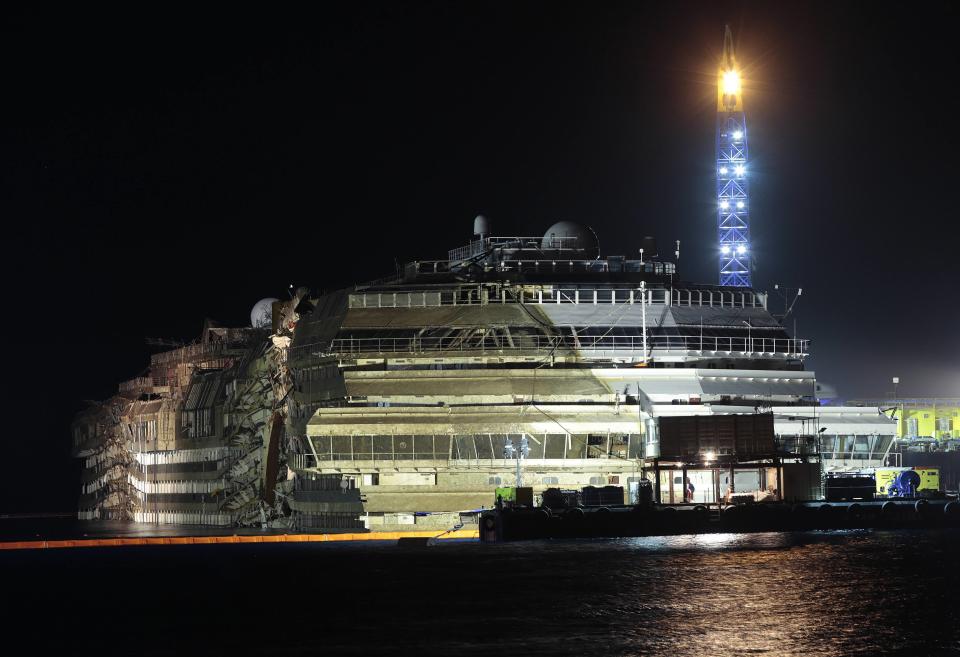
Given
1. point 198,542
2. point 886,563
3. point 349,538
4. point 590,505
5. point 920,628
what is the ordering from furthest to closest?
point 198,542, point 349,538, point 590,505, point 886,563, point 920,628

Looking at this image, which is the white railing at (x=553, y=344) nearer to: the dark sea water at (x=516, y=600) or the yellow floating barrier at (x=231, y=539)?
the yellow floating barrier at (x=231, y=539)

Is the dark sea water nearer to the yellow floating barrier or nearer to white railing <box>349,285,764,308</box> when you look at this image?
the yellow floating barrier

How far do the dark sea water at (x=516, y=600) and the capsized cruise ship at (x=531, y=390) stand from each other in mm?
13308

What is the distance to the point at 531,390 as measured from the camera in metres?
177

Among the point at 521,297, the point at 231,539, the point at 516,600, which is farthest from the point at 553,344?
the point at 516,600

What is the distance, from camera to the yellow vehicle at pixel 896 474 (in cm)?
18600

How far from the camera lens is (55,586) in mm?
138125

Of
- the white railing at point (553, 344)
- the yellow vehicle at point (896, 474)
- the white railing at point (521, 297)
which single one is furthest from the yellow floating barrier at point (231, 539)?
the yellow vehicle at point (896, 474)

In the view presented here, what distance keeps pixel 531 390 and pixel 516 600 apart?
63.9 meters

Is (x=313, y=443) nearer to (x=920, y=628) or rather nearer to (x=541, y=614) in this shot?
(x=541, y=614)

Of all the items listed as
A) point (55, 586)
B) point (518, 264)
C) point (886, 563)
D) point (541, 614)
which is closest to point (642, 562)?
point (886, 563)

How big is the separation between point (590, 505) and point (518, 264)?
36.9 m

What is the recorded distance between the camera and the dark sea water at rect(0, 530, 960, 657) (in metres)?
97.9

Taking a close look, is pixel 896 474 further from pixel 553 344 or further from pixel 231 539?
pixel 231 539
